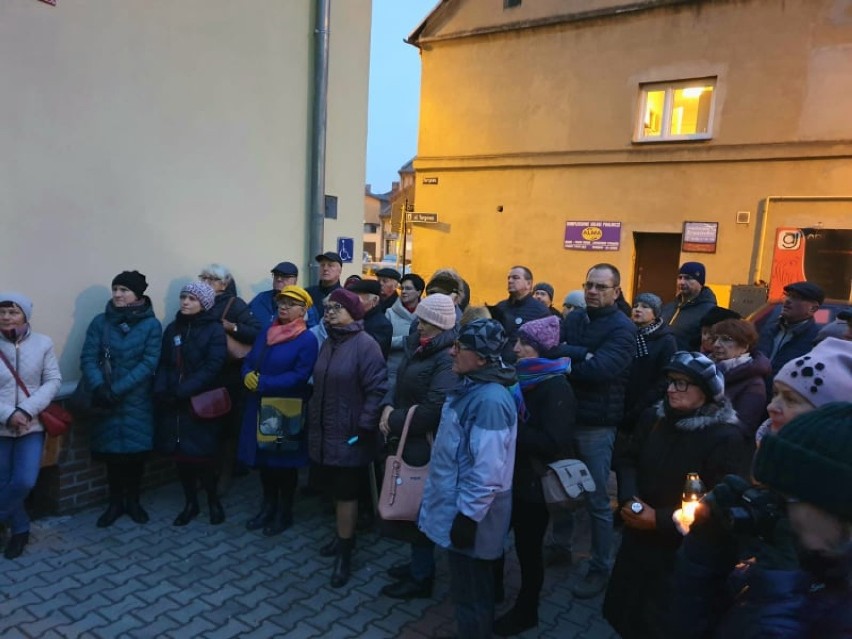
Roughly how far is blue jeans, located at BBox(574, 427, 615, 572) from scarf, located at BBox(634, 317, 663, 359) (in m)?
0.75

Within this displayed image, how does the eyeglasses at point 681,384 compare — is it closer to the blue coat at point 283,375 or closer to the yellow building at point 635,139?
the blue coat at point 283,375

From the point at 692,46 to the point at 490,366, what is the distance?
1088 cm

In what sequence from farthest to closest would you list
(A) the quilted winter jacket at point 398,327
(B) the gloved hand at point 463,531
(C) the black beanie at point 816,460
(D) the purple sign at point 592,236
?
(D) the purple sign at point 592,236 < (A) the quilted winter jacket at point 398,327 < (B) the gloved hand at point 463,531 < (C) the black beanie at point 816,460

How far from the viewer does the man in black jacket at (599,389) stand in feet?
11.6

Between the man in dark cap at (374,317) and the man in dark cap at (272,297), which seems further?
the man in dark cap at (272,297)

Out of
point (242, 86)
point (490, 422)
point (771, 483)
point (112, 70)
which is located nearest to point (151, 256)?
point (112, 70)

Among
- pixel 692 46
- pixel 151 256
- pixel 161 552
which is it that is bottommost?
pixel 161 552

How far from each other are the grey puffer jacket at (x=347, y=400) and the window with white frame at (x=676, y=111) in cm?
979

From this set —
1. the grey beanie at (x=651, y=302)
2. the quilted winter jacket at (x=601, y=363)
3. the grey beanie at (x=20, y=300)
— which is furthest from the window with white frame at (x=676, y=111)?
the grey beanie at (x=20, y=300)

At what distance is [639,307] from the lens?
14.3 feet

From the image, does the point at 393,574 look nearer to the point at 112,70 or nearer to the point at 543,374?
the point at 543,374

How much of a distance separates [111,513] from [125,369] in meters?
1.11

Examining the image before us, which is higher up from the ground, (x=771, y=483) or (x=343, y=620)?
(x=771, y=483)

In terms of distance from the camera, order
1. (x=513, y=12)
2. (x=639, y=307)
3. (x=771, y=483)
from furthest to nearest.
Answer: (x=513, y=12)
(x=639, y=307)
(x=771, y=483)
